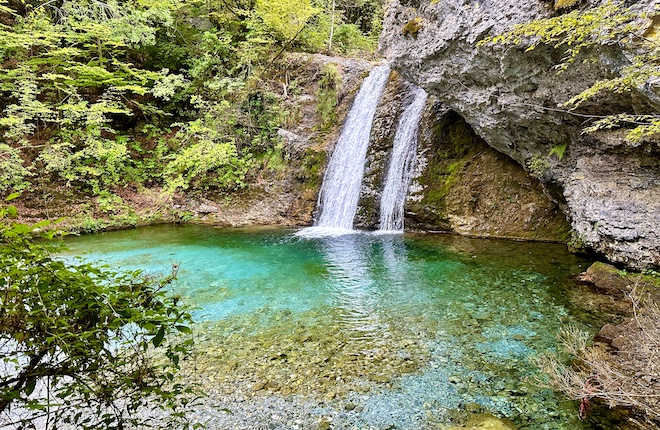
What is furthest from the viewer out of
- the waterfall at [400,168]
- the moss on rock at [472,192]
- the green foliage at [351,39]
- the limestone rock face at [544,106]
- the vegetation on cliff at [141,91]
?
the green foliage at [351,39]

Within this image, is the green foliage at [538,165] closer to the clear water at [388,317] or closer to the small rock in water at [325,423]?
the clear water at [388,317]

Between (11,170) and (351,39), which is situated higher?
(351,39)

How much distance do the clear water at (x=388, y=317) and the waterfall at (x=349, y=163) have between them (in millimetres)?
2318

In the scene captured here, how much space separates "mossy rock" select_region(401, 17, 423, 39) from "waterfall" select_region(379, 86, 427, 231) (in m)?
3.24

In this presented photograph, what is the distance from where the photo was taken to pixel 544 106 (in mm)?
6578

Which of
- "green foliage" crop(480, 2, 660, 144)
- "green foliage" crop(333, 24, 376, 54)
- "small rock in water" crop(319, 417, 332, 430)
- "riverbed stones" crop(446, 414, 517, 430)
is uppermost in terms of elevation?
"green foliage" crop(333, 24, 376, 54)

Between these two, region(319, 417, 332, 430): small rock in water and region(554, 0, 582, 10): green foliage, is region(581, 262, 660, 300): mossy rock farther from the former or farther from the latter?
region(319, 417, 332, 430): small rock in water

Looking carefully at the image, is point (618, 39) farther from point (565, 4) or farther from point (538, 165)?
point (538, 165)

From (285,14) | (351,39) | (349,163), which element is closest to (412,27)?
(349,163)

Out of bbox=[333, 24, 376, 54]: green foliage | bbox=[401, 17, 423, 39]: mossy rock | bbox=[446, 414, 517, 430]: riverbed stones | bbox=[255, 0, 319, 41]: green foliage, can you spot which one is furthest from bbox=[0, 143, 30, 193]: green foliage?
bbox=[333, 24, 376, 54]: green foliage

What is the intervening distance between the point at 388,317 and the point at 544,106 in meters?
4.93

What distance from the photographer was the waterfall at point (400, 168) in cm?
1062

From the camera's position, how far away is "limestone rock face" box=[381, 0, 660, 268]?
18.4ft

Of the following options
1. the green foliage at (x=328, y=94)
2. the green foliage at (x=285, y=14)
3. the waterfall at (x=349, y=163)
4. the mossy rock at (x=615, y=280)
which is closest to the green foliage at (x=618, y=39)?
the mossy rock at (x=615, y=280)
